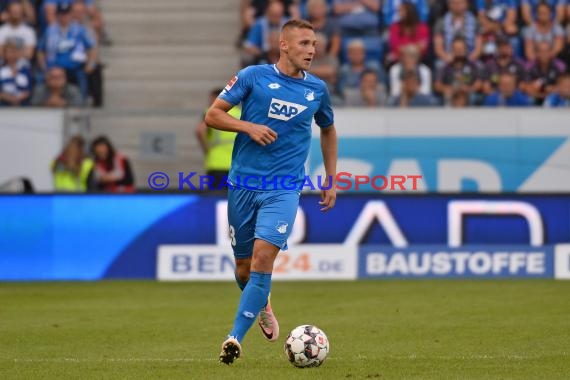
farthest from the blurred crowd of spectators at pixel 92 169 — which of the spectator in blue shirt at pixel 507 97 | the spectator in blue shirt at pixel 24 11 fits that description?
the spectator in blue shirt at pixel 507 97

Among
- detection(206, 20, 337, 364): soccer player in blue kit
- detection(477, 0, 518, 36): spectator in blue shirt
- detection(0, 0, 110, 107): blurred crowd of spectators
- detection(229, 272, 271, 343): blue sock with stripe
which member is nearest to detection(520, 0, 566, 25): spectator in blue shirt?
detection(477, 0, 518, 36): spectator in blue shirt

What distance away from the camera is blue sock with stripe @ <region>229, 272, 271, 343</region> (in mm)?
8086

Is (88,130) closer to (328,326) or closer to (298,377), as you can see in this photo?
(328,326)

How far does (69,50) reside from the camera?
20.0 metres

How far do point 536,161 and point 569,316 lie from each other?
6197 mm

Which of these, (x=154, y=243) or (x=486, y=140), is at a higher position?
(x=486, y=140)

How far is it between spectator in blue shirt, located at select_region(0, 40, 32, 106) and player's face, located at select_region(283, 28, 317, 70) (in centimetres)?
1165

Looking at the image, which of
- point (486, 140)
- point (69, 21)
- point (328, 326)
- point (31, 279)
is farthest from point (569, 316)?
point (69, 21)

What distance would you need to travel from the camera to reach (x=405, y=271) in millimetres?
15859

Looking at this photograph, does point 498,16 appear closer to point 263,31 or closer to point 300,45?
point 263,31

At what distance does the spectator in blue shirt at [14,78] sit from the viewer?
19578mm

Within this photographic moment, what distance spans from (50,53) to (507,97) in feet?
23.1

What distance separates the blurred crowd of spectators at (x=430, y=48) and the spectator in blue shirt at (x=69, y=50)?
7.93ft

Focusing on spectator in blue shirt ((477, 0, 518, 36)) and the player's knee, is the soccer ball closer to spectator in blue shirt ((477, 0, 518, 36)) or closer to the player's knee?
the player's knee
